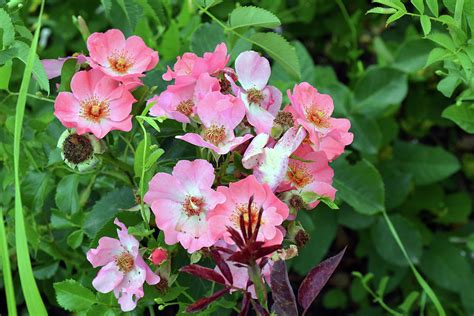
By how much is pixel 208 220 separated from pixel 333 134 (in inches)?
6.7

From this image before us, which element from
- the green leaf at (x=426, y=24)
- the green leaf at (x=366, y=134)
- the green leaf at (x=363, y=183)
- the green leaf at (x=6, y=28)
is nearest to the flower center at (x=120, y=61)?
the green leaf at (x=6, y=28)

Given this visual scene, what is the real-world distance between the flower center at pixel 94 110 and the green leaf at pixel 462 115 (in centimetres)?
44

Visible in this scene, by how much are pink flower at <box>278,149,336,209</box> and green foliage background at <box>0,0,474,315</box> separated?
5.5 inches

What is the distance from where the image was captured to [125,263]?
769 mm

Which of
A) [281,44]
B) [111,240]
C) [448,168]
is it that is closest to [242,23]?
[281,44]

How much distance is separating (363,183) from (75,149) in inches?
19.9

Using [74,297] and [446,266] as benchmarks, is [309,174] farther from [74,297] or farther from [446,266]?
[446,266]

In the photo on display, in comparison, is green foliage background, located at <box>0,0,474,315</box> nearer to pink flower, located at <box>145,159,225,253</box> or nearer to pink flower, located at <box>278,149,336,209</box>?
pink flower, located at <box>145,159,225,253</box>

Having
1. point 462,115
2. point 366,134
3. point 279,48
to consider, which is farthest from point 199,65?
point 366,134

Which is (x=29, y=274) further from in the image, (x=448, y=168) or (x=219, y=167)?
(x=448, y=168)

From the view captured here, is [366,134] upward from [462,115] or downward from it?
downward

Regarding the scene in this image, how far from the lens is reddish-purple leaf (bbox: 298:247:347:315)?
739mm

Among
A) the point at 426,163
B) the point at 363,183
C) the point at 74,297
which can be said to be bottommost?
the point at 426,163

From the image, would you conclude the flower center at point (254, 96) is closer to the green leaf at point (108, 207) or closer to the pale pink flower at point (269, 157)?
the pale pink flower at point (269, 157)
